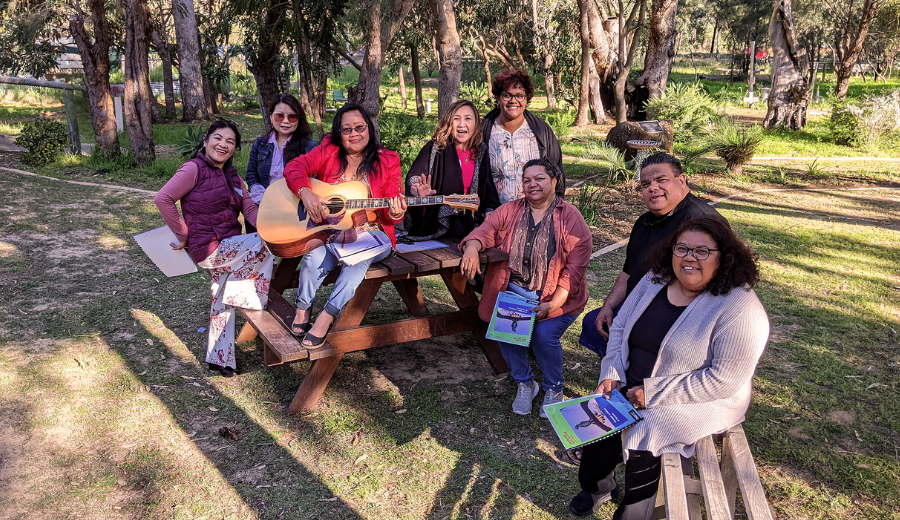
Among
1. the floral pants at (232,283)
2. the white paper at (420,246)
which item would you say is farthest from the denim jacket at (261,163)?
the white paper at (420,246)

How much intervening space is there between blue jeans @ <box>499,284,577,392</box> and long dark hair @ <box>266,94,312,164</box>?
1984 mm

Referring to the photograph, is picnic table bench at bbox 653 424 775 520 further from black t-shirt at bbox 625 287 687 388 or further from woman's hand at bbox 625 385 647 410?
black t-shirt at bbox 625 287 687 388

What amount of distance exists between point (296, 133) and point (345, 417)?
2190 millimetres

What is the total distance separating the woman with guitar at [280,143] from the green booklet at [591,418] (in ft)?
9.35

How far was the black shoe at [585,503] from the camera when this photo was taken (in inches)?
128

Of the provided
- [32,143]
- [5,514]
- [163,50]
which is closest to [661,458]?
[5,514]

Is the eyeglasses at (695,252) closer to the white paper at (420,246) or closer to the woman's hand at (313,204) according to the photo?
the white paper at (420,246)

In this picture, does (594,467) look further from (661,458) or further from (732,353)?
(732,353)

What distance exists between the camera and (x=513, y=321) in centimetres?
395

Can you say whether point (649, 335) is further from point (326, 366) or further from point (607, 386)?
point (326, 366)

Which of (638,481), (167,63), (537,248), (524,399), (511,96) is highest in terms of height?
(167,63)

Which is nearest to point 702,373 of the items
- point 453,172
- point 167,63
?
point 453,172

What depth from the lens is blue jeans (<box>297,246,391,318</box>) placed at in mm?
4031

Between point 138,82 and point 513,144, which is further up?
point 138,82
